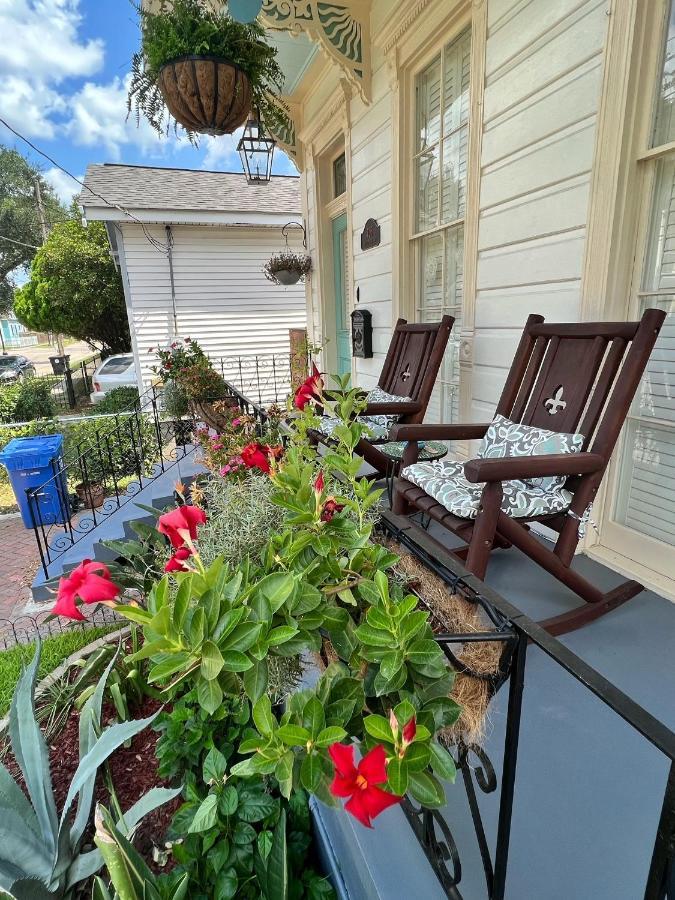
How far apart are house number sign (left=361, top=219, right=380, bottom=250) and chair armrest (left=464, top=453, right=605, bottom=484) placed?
257 cm

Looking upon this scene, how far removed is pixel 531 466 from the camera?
144 centimetres

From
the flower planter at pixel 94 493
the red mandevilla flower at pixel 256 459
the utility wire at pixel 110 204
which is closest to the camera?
the red mandevilla flower at pixel 256 459

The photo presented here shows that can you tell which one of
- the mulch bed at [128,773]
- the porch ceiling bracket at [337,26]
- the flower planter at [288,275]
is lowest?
the mulch bed at [128,773]

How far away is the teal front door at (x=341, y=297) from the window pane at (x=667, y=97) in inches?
124

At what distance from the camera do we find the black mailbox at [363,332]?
371cm

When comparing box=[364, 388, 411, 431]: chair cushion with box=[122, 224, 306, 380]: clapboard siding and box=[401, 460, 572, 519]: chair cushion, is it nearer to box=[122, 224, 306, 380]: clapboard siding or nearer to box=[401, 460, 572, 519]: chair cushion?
box=[401, 460, 572, 519]: chair cushion

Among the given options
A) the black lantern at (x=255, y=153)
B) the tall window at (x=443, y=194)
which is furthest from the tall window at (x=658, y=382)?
the black lantern at (x=255, y=153)

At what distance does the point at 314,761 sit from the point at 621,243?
6.40ft

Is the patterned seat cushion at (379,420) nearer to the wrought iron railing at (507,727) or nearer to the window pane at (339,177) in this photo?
the wrought iron railing at (507,727)

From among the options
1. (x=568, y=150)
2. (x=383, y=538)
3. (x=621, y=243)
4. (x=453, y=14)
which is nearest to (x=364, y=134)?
(x=453, y=14)

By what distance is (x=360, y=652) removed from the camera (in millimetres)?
624

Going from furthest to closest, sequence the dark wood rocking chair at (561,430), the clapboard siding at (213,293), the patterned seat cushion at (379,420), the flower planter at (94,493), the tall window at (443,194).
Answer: the clapboard siding at (213,293) → the flower planter at (94,493) → the patterned seat cushion at (379,420) → the tall window at (443,194) → the dark wood rocking chair at (561,430)

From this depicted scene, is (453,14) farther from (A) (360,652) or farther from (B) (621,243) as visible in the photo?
(A) (360,652)

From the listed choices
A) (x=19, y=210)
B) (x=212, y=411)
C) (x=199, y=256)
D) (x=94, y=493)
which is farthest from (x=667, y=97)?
(x=19, y=210)
